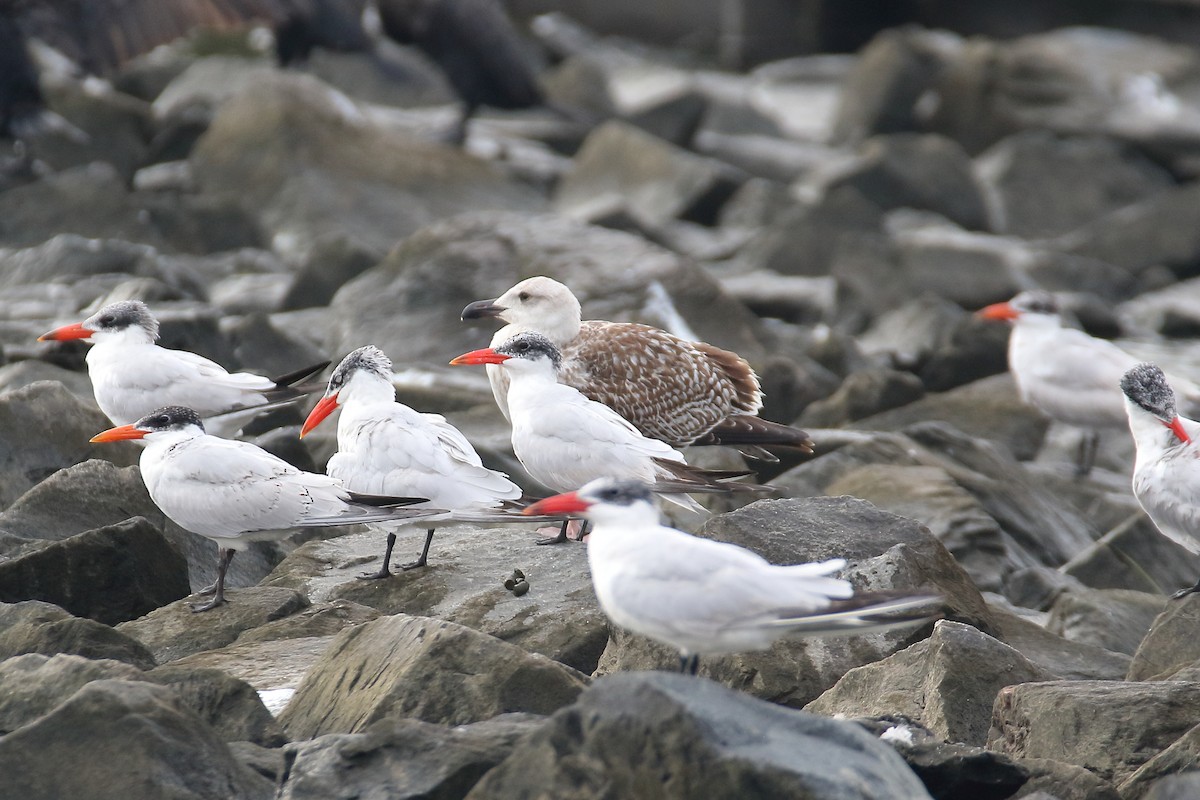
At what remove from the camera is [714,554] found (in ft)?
13.4

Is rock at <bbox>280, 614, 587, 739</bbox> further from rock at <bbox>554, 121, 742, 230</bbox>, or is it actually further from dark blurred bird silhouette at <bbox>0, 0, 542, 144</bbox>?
rock at <bbox>554, 121, 742, 230</bbox>

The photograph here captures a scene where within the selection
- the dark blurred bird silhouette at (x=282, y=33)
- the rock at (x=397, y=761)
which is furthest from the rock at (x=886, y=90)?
the rock at (x=397, y=761)

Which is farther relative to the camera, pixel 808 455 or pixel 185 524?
pixel 808 455

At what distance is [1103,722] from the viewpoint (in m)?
4.85

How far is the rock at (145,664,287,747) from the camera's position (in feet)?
15.3

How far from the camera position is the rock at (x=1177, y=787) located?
397 cm

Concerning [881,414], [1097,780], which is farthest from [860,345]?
[1097,780]

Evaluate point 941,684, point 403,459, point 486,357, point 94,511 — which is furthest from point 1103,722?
point 94,511

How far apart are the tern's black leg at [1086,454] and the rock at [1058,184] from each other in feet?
27.1

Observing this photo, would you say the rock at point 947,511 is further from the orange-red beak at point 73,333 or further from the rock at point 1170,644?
the orange-red beak at point 73,333

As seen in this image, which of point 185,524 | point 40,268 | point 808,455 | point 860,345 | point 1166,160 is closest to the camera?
point 185,524

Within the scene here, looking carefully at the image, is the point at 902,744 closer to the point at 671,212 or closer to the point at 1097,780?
the point at 1097,780

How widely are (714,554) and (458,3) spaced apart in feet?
45.6

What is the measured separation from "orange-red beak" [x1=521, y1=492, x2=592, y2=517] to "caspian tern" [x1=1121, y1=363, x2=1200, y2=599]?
10.3 ft
